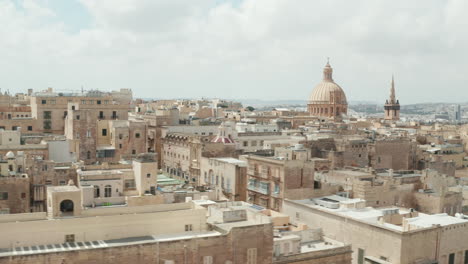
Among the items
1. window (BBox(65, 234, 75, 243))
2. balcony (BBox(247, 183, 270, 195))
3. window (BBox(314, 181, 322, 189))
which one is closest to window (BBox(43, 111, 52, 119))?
balcony (BBox(247, 183, 270, 195))

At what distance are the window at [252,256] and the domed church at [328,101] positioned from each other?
9845 centimetres

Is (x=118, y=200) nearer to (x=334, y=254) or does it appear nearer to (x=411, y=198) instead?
(x=334, y=254)

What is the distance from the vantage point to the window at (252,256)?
2908 centimetres

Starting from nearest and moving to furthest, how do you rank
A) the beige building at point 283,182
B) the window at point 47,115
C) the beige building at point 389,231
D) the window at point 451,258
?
the beige building at point 389,231 → the window at point 451,258 → the beige building at point 283,182 → the window at point 47,115

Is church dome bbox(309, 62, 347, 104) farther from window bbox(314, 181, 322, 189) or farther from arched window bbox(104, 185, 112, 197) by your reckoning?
arched window bbox(104, 185, 112, 197)

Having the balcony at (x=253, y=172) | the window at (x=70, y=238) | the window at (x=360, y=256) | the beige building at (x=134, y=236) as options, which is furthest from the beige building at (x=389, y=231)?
A: the window at (x=70, y=238)

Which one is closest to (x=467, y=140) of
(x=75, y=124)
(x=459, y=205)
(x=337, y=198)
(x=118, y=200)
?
(x=459, y=205)

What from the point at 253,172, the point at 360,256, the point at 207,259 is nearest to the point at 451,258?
the point at 360,256

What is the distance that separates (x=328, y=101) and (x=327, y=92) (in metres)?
2.54

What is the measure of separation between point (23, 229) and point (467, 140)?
249 ft

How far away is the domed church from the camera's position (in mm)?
126812

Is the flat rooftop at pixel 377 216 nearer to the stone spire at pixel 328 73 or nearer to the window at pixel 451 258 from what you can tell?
the window at pixel 451 258

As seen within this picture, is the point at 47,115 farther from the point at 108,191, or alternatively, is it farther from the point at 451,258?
the point at 451,258

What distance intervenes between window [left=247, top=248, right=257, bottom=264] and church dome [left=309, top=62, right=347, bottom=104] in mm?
100888
